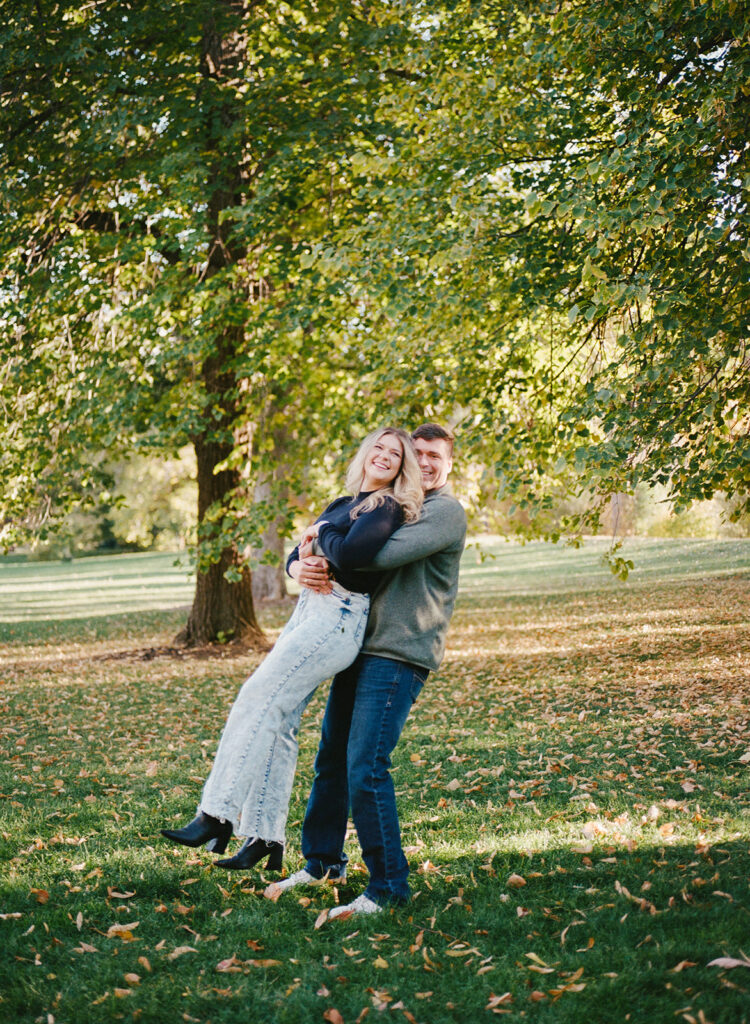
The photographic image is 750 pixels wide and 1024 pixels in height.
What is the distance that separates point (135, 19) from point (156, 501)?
28.2m

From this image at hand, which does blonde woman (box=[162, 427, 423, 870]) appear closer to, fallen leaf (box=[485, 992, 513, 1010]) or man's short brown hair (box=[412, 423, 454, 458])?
man's short brown hair (box=[412, 423, 454, 458])

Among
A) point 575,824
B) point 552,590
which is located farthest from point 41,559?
point 575,824

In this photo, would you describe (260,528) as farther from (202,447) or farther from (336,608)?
(336,608)

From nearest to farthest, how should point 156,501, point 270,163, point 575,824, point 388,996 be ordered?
1. point 388,996
2. point 575,824
3. point 270,163
4. point 156,501

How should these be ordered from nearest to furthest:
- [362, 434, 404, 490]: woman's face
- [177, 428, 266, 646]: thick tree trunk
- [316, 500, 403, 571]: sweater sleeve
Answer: [316, 500, 403, 571]: sweater sleeve → [362, 434, 404, 490]: woman's face → [177, 428, 266, 646]: thick tree trunk

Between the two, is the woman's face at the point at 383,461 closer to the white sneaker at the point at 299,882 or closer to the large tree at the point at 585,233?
the white sneaker at the point at 299,882

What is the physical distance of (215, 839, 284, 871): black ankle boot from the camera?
159 inches

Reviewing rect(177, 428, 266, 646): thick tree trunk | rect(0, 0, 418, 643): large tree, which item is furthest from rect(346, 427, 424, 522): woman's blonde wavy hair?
rect(177, 428, 266, 646): thick tree trunk

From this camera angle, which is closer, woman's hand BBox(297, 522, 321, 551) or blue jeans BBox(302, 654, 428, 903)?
blue jeans BBox(302, 654, 428, 903)

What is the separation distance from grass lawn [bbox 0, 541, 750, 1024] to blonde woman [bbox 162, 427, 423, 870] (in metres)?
0.44

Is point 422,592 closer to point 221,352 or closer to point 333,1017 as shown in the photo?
point 333,1017

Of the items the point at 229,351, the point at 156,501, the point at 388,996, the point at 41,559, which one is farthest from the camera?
the point at 41,559

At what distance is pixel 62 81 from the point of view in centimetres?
1057

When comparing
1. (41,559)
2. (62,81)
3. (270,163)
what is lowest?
(41,559)
